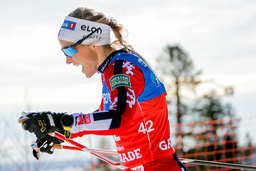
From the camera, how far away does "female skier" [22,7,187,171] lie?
179cm

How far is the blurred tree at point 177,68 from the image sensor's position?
33.4 metres

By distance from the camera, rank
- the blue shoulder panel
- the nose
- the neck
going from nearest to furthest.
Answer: the blue shoulder panel < the neck < the nose

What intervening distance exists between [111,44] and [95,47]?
4.1 inches

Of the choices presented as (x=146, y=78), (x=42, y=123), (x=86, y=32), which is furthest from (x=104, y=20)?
(x=42, y=123)

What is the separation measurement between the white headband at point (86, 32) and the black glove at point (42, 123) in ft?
2.08

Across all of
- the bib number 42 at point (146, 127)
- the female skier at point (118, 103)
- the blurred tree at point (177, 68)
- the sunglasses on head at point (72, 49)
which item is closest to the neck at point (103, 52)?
the female skier at point (118, 103)

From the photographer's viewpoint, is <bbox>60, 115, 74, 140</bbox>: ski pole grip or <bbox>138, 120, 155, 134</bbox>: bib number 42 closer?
<bbox>60, 115, 74, 140</bbox>: ski pole grip

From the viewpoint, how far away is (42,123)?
1.76 metres

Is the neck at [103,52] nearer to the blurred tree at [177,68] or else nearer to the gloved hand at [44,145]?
the gloved hand at [44,145]

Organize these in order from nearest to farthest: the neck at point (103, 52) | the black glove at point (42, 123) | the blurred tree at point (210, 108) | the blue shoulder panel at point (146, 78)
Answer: the black glove at point (42, 123), the blue shoulder panel at point (146, 78), the neck at point (103, 52), the blurred tree at point (210, 108)

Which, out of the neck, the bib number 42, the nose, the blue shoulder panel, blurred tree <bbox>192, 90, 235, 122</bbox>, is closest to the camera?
the blue shoulder panel

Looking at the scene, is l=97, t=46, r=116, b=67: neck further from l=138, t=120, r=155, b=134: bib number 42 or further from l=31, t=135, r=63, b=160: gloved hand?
l=31, t=135, r=63, b=160: gloved hand

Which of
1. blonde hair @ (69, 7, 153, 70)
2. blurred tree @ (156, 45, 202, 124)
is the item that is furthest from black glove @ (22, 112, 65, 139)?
blurred tree @ (156, 45, 202, 124)

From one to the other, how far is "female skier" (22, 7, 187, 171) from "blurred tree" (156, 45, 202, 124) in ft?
101
